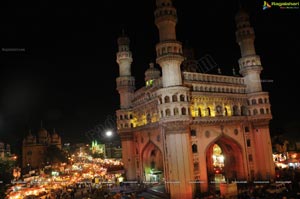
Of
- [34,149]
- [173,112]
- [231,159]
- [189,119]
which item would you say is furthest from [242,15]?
[34,149]

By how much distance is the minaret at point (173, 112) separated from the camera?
3166cm

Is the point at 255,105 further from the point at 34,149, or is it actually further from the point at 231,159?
the point at 34,149

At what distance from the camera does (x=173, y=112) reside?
1286 inches

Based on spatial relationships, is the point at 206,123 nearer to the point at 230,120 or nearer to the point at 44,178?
the point at 230,120

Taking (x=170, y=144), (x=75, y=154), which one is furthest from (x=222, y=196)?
(x=75, y=154)

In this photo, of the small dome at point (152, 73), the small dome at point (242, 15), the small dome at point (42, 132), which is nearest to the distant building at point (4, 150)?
the small dome at point (42, 132)

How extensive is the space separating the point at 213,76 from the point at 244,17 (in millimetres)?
11636

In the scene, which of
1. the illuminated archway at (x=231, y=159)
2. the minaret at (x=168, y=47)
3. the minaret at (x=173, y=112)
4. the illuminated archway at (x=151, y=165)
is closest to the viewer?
the minaret at (x=173, y=112)

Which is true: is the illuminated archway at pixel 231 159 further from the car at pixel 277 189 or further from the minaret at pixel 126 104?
the minaret at pixel 126 104

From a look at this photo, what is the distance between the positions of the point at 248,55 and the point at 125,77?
20.4 metres

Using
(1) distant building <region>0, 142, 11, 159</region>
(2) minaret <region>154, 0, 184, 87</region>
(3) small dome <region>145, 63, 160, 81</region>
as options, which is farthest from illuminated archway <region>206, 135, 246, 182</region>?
(1) distant building <region>0, 142, 11, 159</region>

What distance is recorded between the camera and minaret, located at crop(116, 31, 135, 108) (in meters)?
46.4

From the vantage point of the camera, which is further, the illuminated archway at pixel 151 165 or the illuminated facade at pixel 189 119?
the illuminated archway at pixel 151 165

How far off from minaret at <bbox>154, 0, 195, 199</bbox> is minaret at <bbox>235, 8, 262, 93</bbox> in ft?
42.4
